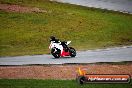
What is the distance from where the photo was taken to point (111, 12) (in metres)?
45.2

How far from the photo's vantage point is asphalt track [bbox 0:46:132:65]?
24.9 m

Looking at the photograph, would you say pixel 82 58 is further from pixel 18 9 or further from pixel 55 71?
pixel 18 9

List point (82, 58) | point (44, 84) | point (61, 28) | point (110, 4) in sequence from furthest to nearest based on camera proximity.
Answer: point (110, 4) → point (61, 28) → point (82, 58) → point (44, 84)

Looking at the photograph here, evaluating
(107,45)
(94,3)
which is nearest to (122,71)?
(107,45)

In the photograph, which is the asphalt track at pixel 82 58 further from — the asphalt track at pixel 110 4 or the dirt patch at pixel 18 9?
the asphalt track at pixel 110 4

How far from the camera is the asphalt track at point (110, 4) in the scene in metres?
47.0

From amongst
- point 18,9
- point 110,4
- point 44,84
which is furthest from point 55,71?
point 110,4

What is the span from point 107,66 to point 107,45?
1004cm

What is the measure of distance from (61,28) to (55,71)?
17.5 m

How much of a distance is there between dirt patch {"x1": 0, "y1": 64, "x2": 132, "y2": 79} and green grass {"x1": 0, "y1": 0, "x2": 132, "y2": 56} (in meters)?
6.99

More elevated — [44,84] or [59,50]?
[59,50]

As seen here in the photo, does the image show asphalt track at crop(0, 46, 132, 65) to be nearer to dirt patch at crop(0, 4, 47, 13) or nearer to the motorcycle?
the motorcycle

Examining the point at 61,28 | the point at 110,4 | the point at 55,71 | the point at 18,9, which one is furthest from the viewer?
the point at 110,4

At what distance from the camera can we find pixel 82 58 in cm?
2612
